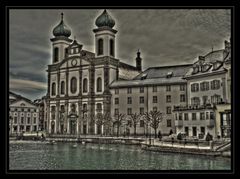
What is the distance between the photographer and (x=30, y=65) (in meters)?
9.85

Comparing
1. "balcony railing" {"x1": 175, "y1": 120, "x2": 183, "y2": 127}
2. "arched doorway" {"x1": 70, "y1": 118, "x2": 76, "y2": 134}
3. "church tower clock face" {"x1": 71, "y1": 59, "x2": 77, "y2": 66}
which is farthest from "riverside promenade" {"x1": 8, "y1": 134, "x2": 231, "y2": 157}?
"church tower clock face" {"x1": 71, "y1": 59, "x2": 77, "y2": 66}

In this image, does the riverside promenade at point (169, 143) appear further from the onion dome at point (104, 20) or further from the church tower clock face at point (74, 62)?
the onion dome at point (104, 20)

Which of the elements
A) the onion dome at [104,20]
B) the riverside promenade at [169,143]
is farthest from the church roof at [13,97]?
the riverside promenade at [169,143]

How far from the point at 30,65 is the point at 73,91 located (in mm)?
7345

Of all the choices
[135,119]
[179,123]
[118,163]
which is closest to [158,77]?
[135,119]

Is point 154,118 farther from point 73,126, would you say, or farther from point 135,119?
point 73,126

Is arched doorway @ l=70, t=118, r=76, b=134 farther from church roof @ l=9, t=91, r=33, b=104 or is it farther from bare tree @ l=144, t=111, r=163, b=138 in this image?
church roof @ l=9, t=91, r=33, b=104

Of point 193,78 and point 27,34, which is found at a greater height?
point 27,34

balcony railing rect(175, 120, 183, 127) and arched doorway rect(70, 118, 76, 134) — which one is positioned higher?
balcony railing rect(175, 120, 183, 127)

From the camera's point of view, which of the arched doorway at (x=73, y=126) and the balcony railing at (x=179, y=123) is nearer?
the balcony railing at (x=179, y=123)

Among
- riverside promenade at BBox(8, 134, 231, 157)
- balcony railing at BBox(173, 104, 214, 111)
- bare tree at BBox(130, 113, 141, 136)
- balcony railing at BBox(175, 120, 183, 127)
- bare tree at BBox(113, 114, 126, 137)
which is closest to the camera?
riverside promenade at BBox(8, 134, 231, 157)
